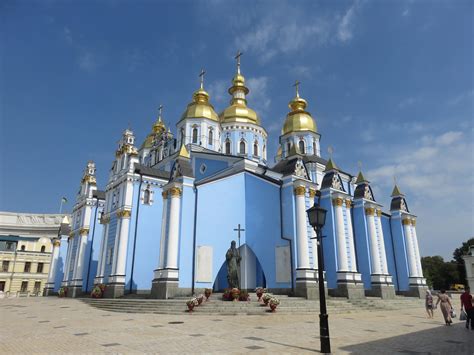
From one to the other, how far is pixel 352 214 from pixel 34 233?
5708 centimetres

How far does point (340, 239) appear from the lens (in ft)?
71.0

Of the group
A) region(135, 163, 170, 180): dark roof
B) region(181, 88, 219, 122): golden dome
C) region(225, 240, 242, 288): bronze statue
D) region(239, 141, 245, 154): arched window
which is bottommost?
region(225, 240, 242, 288): bronze statue

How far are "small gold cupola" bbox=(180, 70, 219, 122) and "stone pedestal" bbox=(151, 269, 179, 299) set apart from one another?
17.0 m

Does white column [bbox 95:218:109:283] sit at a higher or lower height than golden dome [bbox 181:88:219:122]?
lower

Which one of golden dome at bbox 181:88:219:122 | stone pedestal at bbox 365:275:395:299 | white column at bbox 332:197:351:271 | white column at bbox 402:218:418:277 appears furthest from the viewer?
golden dome at bbox 181:88:219:122

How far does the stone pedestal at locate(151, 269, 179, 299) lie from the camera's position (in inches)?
716

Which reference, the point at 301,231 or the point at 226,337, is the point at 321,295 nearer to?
the point at 226,337

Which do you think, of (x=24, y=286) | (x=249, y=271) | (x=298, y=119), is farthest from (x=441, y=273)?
(x=24, y=286)

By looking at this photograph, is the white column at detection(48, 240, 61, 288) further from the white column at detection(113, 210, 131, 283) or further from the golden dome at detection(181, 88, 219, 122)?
the golden dome at detection(181, 88, 219, 122)

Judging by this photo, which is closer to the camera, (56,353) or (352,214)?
(56,353)

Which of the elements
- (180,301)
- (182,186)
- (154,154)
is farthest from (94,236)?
(180,301)

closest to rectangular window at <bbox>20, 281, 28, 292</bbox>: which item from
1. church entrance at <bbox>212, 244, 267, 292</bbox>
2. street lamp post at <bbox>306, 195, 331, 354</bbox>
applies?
church entrance at <bbox>212, 244, 267, 292</bbox>

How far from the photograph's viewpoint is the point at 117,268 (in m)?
23.3

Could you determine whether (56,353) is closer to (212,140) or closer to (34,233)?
(212,140)
